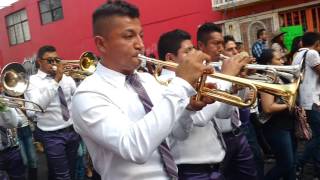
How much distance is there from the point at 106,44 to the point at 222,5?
11.6m

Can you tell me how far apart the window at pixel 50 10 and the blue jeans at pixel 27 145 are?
15.9m

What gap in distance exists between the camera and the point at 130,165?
83.2 inches

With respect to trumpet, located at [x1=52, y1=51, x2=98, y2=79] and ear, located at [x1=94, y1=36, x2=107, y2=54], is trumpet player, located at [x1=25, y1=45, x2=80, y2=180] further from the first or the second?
ear, located at [x1=94, y1=36, x2=107, y2=54]

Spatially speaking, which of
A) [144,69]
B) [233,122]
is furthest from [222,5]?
[233,122]

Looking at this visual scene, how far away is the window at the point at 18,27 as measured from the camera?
23.4m

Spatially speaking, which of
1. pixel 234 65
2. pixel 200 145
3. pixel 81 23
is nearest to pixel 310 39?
pixel 234 65

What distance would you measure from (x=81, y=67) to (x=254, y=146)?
7.49ft

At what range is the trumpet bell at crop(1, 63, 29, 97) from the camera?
5250 millimetres

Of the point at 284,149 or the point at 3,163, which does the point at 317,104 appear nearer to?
the point at 284,149

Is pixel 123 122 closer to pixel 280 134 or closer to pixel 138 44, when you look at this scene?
pixel 138 44

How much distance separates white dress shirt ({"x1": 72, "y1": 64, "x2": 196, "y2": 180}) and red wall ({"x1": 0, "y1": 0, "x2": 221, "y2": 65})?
12.2 metres

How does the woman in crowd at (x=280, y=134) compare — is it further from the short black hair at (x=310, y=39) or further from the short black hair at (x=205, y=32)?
the short black hair at (x=310, y=39)

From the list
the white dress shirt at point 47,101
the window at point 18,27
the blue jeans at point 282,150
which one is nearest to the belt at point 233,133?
the blue jeans at point 282,150

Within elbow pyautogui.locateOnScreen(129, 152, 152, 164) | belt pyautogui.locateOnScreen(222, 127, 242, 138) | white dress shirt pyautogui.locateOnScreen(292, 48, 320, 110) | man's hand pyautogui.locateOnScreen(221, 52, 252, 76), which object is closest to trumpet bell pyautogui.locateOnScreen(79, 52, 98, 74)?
belt pyautogui.locateOnScreen(222, 127, 242, 138)
